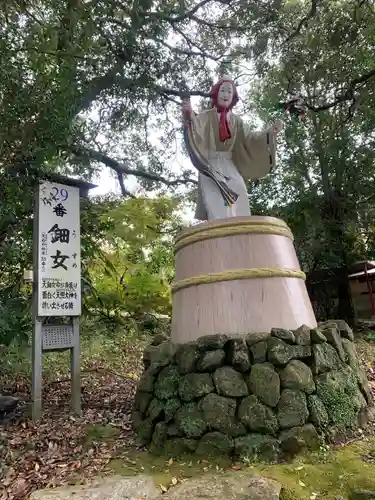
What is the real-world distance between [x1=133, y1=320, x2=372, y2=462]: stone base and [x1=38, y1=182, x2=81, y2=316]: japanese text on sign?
61.0 inches

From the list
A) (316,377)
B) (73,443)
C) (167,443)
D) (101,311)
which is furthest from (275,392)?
(101,311)

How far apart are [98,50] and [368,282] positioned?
30.1 feet

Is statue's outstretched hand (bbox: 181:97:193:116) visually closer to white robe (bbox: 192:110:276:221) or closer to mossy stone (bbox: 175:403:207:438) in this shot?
white robe (bbox: 192:110:276:221)

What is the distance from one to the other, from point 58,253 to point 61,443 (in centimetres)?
199

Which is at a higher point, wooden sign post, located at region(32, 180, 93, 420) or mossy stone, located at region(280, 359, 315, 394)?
wooden sign post, located at region(32, 180, 93, 420)

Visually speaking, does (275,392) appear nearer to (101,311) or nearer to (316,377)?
(316,377)

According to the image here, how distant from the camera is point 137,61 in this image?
22.5ft

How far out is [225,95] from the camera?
4.91 metres

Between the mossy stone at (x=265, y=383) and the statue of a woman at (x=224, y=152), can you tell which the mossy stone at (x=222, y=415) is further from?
the statue of a woman at (x=224, y=152)

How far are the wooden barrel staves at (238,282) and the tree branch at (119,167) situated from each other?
232 centimetres

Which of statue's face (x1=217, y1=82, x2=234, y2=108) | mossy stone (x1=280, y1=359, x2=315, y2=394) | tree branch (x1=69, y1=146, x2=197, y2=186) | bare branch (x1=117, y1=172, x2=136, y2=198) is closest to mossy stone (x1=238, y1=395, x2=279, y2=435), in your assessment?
mossy stone (x1=280, y1=359, x2=315, y2=394)

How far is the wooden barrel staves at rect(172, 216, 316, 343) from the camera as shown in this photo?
3932 millimetres

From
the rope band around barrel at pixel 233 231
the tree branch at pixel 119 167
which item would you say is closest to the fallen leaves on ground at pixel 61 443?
the rope band around barrel at pixel 233 231

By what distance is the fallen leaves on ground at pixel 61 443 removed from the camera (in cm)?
336
